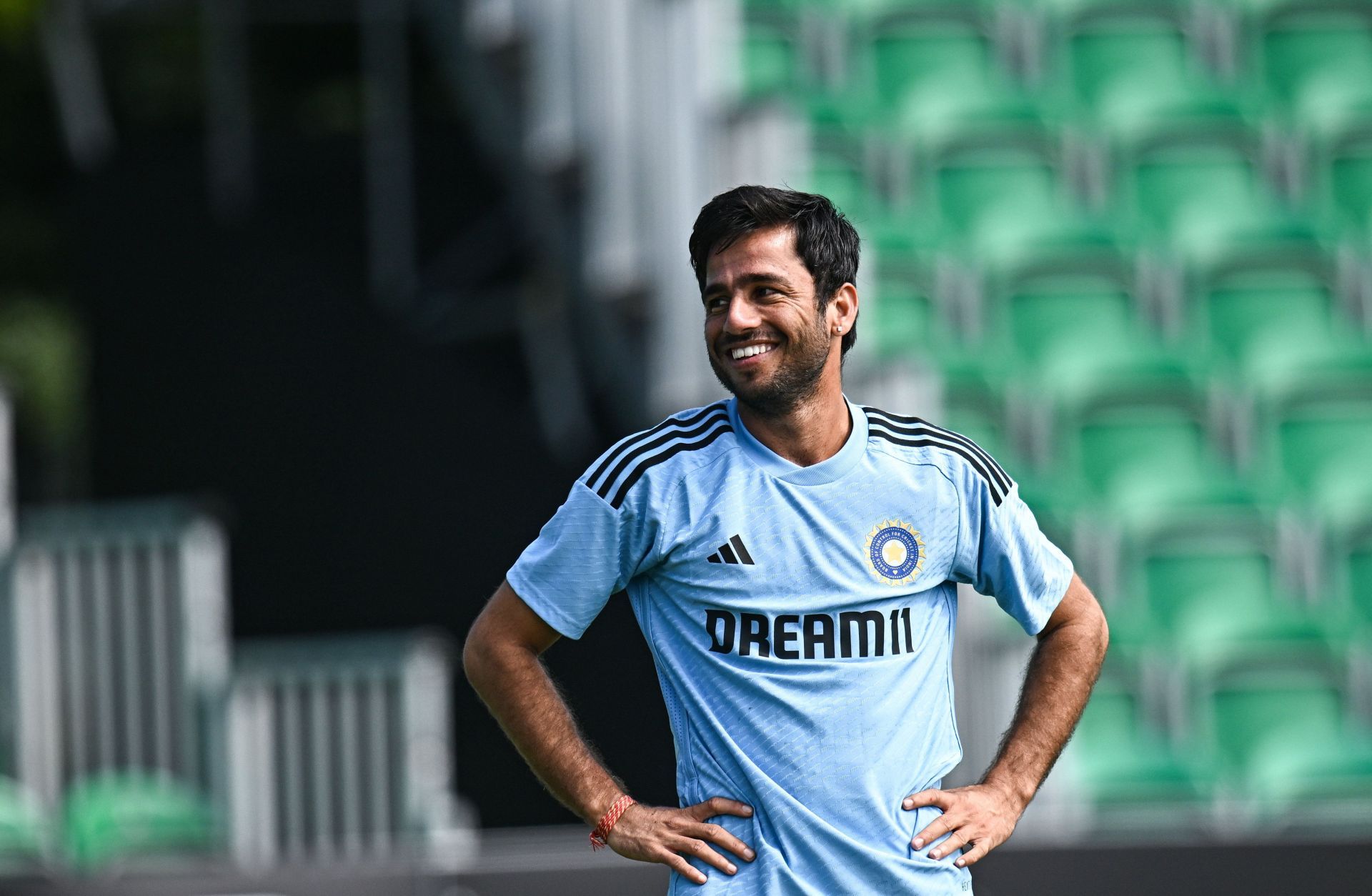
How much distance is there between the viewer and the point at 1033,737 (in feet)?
8.48

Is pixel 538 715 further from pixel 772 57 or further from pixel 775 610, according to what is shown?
pixel 772 57

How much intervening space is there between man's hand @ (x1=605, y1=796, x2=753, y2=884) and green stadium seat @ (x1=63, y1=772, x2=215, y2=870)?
347cm

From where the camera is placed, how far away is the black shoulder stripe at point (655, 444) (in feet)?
8.11

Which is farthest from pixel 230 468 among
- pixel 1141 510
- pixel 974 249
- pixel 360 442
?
pixel 1141 510

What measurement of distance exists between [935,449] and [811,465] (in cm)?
18

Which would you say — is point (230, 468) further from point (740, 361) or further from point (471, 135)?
point (740, 361)

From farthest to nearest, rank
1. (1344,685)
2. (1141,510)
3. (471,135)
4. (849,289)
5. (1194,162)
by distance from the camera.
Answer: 1. (471,135)
2. (1194,162)
3. (1141,510)
4. (1344,685)
5. (849,289)

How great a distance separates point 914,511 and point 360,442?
5647mm

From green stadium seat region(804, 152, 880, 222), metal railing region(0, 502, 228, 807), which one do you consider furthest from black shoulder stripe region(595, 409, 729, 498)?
green stadium seat region(804, 152, 880, 222)

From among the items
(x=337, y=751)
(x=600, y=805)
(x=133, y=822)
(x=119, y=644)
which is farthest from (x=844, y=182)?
(x=600, y=805)

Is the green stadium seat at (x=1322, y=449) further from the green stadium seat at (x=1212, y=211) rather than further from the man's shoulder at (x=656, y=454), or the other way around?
the man's shoulder at (x=656, y=454)

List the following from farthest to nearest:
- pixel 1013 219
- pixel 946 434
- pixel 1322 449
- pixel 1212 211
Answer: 1. pixel 1212 211
2. pixel 1013 219
3. pixel 1322 449
4. pixel 946 434

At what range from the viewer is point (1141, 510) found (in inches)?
262

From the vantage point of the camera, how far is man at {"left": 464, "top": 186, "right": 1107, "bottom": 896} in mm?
2420
